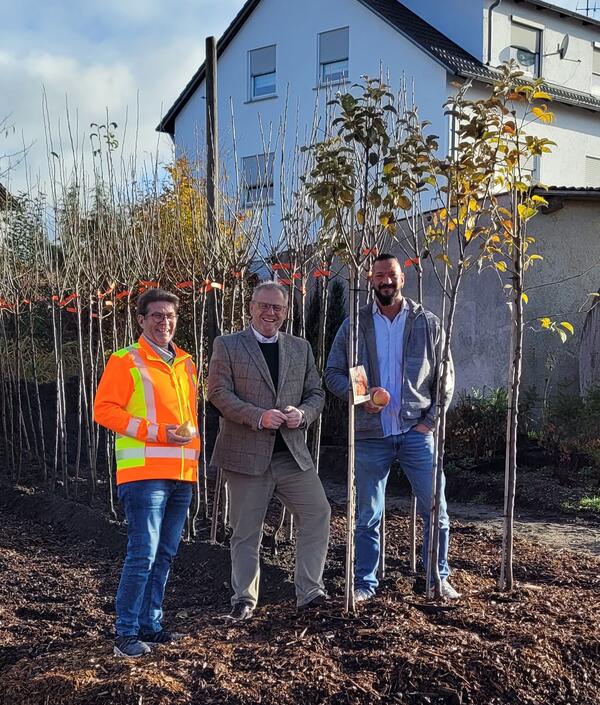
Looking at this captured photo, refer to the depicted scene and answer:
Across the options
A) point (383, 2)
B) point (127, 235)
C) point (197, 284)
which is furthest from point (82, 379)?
point (383, 2)

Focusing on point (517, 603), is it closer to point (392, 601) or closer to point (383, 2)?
point (392, 601)

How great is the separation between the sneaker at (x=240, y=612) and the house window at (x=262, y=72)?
771 inches

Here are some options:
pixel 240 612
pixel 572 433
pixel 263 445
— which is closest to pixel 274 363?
pixel 263 445

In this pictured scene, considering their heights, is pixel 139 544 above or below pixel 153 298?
below

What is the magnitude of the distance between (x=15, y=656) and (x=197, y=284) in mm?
3504

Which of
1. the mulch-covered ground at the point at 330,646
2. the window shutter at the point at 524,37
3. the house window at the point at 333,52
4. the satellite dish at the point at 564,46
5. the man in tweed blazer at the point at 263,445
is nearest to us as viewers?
the mulch-covered ground at the point at 330,646

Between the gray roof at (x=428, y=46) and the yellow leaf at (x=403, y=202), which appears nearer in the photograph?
the yellow leaf at (x=403, y=202)

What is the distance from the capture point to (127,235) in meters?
8.48

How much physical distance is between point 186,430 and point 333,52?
1892 centimetres

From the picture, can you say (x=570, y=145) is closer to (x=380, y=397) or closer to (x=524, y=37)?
(x=524, y=37)

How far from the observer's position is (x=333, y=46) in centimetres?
2169

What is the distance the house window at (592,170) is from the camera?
75.2 ft

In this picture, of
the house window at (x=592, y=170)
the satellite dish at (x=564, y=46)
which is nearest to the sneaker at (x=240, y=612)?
the satellite dish at (x=564, y=46)

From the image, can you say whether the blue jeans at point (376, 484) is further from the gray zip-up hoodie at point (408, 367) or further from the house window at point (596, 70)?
the house window at point (596, 70)
